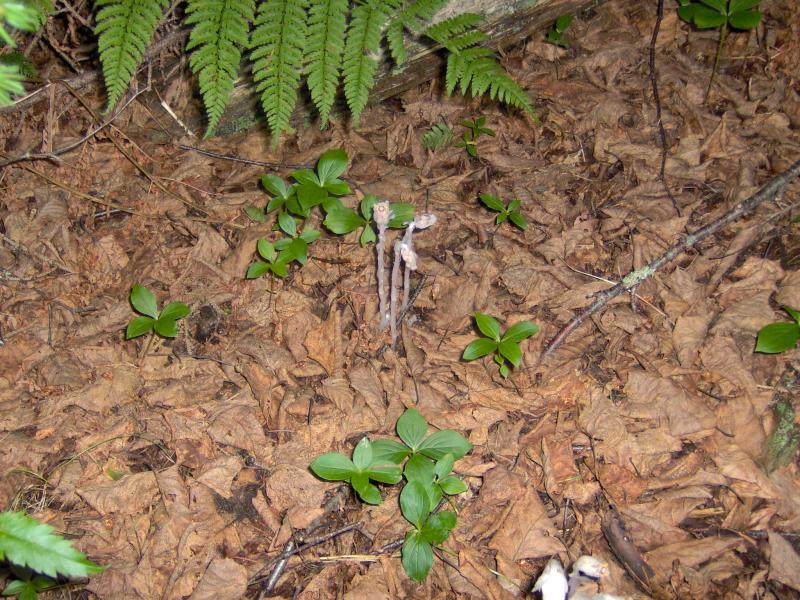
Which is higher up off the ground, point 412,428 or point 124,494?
point 412,428

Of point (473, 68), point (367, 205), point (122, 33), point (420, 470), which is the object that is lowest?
point (420, 470)

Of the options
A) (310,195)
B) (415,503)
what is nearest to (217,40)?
(310,195)

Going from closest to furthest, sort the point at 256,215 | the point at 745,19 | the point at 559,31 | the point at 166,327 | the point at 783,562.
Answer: the point at 783,562, the point at 166,327, the point at 256,215, the point at 745,19, the point at 559,31

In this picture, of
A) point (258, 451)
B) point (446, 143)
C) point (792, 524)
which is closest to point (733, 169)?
point (446, 143)

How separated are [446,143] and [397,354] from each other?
1.41 meters

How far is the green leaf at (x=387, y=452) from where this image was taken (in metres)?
2.39

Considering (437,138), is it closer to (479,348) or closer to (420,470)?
(479,348)

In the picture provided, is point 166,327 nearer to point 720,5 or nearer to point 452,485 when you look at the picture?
point 452,485

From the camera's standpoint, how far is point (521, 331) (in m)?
2.62

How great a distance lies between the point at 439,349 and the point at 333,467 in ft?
2.47

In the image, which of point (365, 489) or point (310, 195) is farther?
point (310, 195)

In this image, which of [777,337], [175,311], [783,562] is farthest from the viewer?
[175,311]

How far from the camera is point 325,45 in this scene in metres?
2.35

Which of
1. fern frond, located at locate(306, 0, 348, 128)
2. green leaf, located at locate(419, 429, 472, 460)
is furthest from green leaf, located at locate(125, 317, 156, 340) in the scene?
green leaf, located at locate(419, 429, 472, 460)
